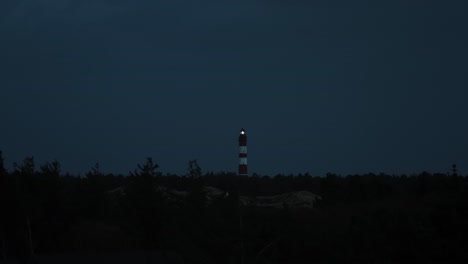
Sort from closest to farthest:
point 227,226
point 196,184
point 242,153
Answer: point 227,226
point 196,184
point 242,153

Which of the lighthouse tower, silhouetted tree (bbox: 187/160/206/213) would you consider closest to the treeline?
silhouetted tree (bbox: 187/160/206/213)

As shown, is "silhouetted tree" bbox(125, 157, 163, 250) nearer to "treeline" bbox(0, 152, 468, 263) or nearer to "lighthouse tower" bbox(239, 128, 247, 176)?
"treeline" bbox(0, 152, 468, 263)

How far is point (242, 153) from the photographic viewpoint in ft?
190

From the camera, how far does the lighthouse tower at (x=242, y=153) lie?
57575 mm

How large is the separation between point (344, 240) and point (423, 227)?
88.2 inches

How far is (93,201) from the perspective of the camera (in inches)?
926

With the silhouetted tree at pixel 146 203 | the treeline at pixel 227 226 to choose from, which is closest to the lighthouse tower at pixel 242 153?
the treeline at pixel 227 226

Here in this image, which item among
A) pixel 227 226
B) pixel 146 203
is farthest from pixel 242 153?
pixel 227 226

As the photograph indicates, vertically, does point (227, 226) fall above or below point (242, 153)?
below

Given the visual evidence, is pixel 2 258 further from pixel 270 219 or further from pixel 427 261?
pixel 427 261

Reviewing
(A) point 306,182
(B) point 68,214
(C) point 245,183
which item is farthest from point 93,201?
(A) point 306,182

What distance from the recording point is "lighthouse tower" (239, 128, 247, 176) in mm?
57575

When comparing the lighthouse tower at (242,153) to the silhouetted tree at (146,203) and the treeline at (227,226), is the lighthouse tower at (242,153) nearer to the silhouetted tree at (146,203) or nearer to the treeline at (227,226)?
the treeline at (227,226)

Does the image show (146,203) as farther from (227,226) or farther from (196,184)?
(227,226)
